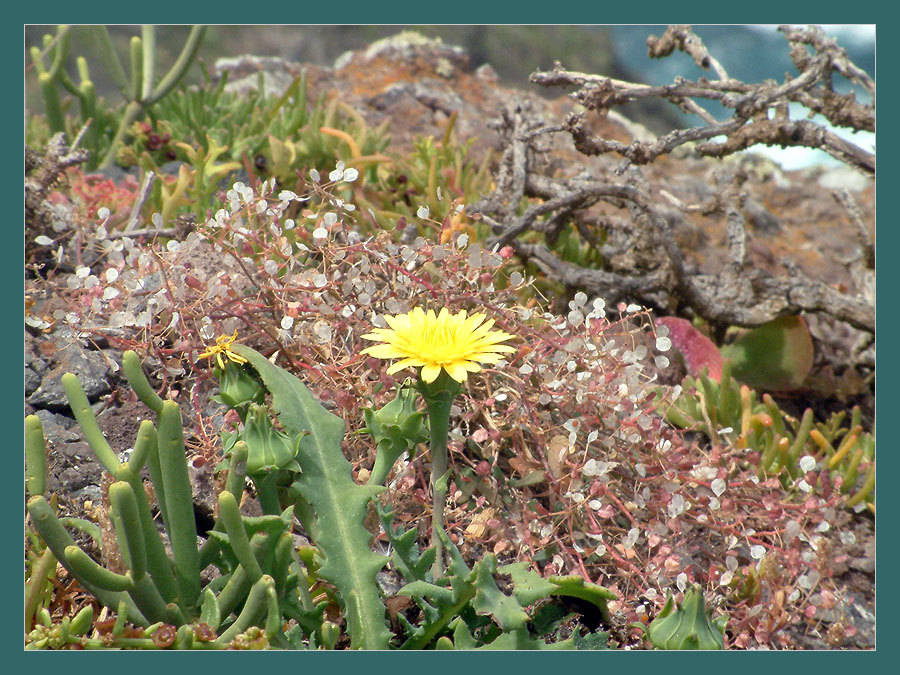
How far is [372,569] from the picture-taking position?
1461 mm

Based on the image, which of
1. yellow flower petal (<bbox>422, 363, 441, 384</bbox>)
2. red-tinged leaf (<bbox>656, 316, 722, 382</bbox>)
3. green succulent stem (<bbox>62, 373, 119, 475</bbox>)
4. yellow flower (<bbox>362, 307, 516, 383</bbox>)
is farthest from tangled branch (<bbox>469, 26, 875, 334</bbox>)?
green succulent stem (<bbox>62, 373, 119, 475</bbox>)

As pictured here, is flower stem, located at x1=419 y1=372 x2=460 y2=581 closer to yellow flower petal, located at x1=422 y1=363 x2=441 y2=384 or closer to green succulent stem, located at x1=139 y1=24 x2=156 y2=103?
yellow flower petal, located at x1=422 y1=363 x2=441 y2=384

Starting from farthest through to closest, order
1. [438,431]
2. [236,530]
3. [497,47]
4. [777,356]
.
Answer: [497,47]
[777,356]
[438,431]
[236,530]

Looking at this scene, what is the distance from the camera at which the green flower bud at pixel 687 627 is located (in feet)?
4.53

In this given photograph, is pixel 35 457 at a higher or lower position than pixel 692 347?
lower

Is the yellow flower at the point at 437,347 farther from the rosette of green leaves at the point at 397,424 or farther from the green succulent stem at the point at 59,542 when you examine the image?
the green succulent stem at the point at 59,542

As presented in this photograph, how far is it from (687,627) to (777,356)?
1663mm

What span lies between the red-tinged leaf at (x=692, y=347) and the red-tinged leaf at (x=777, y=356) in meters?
0.25

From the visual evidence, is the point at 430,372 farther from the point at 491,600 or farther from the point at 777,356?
the point at 777,356

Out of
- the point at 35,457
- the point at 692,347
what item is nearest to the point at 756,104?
the point at 692,347

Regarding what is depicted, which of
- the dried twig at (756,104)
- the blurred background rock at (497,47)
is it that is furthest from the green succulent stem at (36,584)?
the blurred background rock at (497,47)

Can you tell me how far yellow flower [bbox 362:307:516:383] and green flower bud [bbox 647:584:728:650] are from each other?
→ 20.8 inches

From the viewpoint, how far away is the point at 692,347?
2639 millimetres

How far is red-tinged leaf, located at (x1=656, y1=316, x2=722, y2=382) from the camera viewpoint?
262 centimetres
